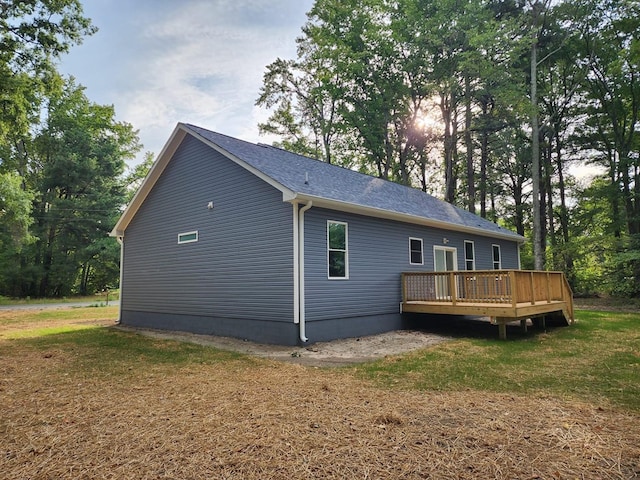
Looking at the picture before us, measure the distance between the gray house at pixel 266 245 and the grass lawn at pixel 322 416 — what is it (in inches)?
82.0

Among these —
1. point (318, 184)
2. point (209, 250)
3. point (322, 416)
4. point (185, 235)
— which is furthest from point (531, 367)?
point (185, 235)

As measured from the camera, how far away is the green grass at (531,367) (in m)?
4.89

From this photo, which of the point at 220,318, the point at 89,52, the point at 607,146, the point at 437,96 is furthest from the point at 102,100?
the point at 607,146

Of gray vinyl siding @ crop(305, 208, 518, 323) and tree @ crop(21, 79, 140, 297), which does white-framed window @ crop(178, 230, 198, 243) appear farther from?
tree @ crop(21, 79, 140, 297)

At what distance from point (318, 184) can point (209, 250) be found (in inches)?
134

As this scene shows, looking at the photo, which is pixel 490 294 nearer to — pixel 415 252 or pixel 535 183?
pixel 415 252

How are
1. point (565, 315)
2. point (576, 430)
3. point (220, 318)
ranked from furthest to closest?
point (565, 315) < point (220, 318) < point (576, 430)

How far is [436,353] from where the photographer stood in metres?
7.39

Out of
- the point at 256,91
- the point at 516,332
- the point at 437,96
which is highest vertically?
the point at 256,91

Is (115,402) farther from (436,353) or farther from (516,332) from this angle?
(516,332)

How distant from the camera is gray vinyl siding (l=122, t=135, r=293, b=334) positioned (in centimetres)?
866

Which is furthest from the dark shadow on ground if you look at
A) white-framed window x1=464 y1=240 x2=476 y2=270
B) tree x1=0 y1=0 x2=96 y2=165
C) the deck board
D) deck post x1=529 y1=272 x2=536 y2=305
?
tree x1=0 y1=0 x2=96 y2=165

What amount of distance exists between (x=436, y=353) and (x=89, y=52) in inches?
585

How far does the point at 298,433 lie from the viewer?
3441 mm
